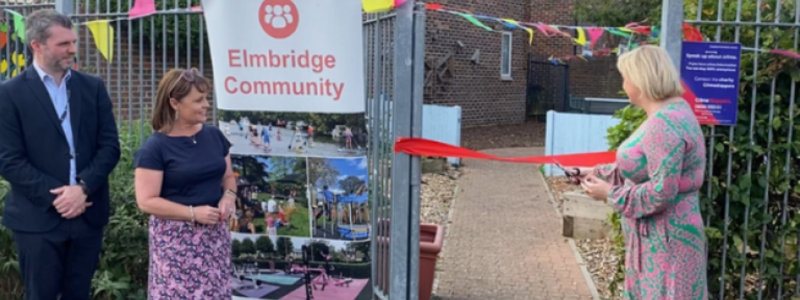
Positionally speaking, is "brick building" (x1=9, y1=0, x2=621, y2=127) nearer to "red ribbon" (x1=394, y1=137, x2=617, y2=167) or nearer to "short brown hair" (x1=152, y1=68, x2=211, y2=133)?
"red ribbon" (x1=394, y1=137, x2=617, y2=167)

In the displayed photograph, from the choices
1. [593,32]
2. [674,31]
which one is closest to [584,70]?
[593,32]

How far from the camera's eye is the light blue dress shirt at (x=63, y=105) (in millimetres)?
4020

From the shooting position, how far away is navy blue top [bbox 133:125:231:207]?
11.9 ft

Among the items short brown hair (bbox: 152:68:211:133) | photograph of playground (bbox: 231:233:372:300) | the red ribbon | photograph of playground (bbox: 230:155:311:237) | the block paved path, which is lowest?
the block paved path

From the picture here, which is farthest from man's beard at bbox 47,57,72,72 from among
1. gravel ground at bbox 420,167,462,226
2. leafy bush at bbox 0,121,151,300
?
gravel ground at bbox 420,167,462,226

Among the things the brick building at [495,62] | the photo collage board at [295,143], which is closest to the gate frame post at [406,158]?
the photo collage board at [295,143]

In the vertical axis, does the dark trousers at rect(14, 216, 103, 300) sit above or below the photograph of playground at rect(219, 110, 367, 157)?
below

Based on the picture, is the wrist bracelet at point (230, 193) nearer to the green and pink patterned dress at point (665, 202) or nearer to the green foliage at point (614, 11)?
the green and pink patterned dress at point (665, 202)

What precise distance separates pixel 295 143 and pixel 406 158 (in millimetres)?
619

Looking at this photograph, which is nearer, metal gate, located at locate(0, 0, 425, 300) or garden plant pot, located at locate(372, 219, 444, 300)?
metal gate, located at locate(0, 0, 425, 300)

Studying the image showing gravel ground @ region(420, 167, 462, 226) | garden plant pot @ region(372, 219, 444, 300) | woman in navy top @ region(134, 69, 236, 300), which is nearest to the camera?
woman in navy top @ region(134, 69, 236, 300)

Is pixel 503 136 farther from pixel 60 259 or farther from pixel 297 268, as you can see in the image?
pixel 60 259

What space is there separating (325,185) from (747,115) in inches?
104

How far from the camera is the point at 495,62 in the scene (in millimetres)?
20141
